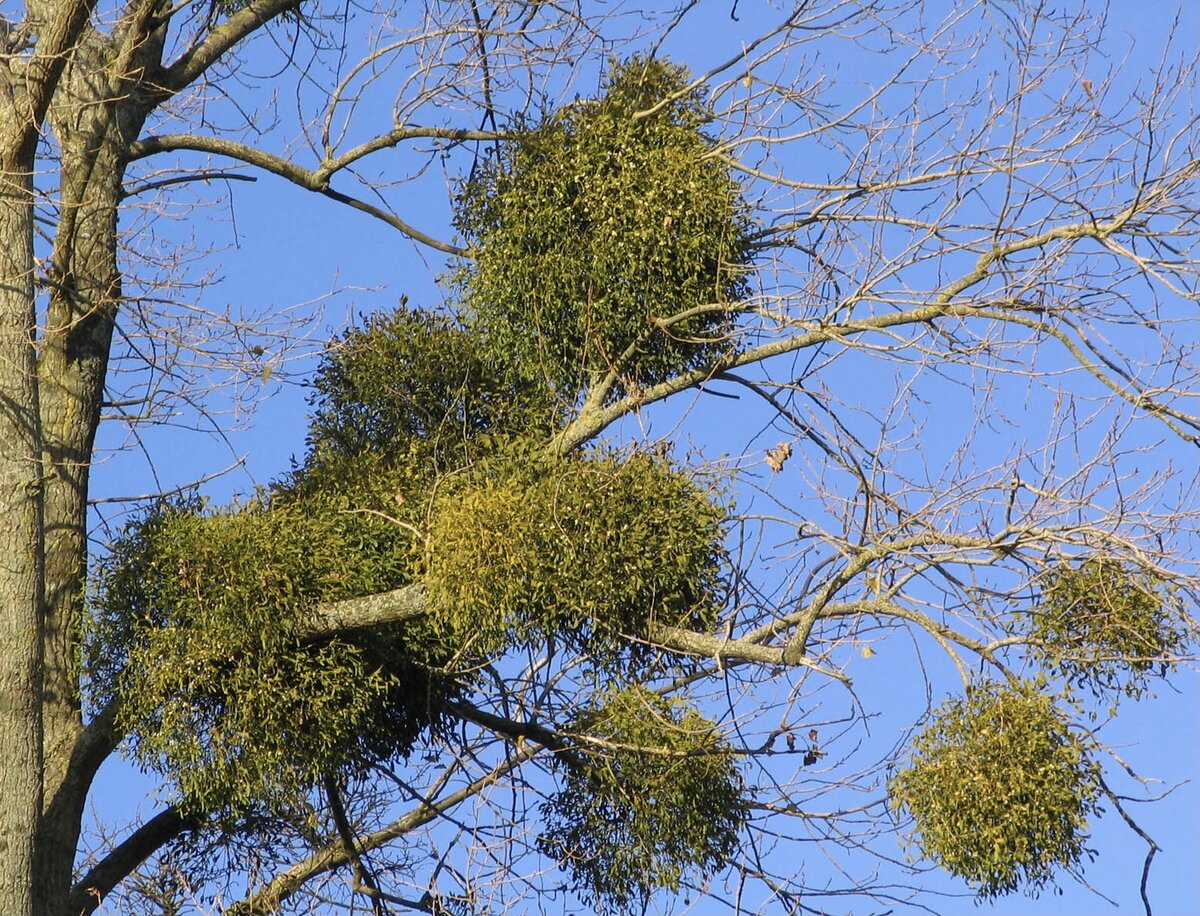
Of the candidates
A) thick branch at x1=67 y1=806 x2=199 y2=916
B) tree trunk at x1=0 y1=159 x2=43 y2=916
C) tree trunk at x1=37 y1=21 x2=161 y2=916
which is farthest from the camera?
thick branch at x1=67 y1=806 x2=199 y2=916

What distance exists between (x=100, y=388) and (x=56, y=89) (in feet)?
4.48

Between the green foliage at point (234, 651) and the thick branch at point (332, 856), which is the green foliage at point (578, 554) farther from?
the thick branch at point (332, 856)

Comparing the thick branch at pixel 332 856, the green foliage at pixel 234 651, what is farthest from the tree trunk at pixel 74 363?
the thick branch at pixel 332 856

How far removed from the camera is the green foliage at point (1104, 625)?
21.4ft

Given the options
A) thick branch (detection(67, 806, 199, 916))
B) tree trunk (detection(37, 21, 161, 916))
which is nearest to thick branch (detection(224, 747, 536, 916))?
thick branch (detection(67, 806, 199, 916))

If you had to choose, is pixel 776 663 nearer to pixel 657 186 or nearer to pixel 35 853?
pixel 657 186

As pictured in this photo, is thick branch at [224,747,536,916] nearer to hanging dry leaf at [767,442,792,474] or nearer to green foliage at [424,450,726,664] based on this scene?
green foliage at [424,450,726,664]

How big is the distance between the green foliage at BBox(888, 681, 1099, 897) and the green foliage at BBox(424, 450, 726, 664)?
48.3 inches

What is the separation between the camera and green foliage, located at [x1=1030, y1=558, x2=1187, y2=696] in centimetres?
654

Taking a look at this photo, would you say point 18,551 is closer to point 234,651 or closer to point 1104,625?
point 234,651

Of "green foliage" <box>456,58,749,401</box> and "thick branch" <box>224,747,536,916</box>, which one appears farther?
"thick branch" <box>224,747,536,916</box>

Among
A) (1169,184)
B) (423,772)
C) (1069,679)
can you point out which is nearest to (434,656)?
(423,772)

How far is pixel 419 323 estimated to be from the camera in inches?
332

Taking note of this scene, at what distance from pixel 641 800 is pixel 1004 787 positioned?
185 centimetres
